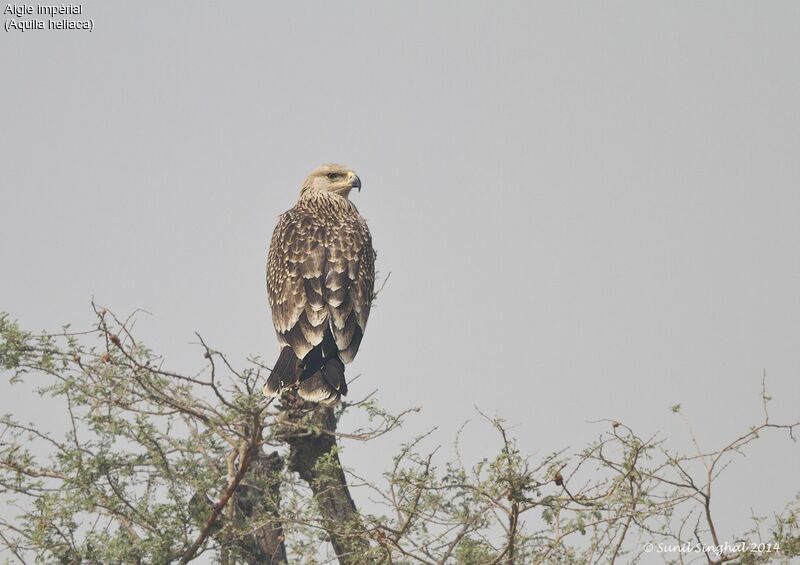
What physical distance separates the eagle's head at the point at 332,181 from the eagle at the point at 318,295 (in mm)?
428

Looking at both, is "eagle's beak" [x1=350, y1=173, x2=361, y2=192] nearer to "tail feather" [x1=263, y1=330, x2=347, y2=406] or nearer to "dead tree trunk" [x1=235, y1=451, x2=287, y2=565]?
"tail feather" [x1=263, y1=330, x2=347, y2=406]

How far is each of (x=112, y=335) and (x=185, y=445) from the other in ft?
3.03

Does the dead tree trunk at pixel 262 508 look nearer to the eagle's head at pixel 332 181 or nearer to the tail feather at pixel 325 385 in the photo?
the tail feather at pixel 325 385

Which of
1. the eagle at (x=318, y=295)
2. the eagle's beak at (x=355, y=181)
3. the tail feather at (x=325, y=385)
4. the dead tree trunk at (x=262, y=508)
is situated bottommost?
the dead tree trunk at (x=262, y=508)

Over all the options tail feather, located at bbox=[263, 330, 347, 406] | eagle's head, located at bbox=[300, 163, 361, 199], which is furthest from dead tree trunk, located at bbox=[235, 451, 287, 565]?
eagle's head, located at bbox=[300, 163, 361, 199]

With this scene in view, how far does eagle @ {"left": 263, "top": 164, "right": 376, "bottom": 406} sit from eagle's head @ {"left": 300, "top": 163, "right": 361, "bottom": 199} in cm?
43

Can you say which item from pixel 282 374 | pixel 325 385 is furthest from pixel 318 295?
pixel 325 385

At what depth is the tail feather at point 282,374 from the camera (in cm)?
799

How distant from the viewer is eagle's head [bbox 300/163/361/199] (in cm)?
1066

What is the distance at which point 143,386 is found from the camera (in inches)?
243

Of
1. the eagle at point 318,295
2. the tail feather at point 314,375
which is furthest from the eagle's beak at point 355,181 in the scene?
the tail feather at point 314,375

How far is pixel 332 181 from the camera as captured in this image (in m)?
10.7

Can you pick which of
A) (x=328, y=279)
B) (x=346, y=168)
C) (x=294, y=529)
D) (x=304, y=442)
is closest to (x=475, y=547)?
(x=294, y=529)

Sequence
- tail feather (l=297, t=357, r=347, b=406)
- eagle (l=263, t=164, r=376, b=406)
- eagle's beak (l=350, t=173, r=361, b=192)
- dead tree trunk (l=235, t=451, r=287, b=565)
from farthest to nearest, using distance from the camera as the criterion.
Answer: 1. eagle's beak (l=350, t=173, r=361, b=192)
2. eagle (l=263, t=164, r=376, b=406)
3. tail feather (l=297, t=357, r=347, b=406)
4. dead tree trunk (l=235, t=451, r=287, b=565)
